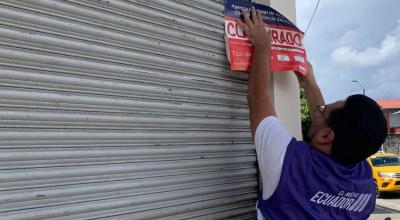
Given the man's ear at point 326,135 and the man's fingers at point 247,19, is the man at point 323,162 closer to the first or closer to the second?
the man's ear at point 326,135

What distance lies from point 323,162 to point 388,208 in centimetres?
1206

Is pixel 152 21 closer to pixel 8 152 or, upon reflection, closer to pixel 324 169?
pixel 8 152

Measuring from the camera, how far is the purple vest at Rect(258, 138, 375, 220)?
2.26m

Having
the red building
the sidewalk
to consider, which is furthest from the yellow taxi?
the red building

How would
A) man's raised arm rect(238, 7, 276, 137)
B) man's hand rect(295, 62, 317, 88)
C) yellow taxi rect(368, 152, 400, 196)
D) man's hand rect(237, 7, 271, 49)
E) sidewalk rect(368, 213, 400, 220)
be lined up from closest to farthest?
man's raised arm rect(238, 7, 276, 137), man's hand rect(237, 7, 271, 49), man's hand rect(295, 62, 317, 88), sidewalk rect(368, 213, 400, 220), yellow taxi rect(368, 152, 400, 196)

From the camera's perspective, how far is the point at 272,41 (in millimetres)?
3090

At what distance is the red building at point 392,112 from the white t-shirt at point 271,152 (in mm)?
48528

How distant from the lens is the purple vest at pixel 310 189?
7.41 ft

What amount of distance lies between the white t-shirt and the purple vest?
0.03m

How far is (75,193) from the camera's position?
2.00m

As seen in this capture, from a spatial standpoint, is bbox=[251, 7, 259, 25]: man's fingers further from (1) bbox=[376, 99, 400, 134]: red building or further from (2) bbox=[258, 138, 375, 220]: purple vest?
(1) bbox=[376, 99, 400, 134]: red building

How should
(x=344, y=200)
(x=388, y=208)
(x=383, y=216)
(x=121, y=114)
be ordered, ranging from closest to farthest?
(x=121, y=114) < (x=344, y=200) < (x=383, y=216) < (x=388, y=208)

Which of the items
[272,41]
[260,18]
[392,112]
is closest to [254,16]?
[260,18]

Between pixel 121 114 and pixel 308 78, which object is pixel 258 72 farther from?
pixel 121 114
